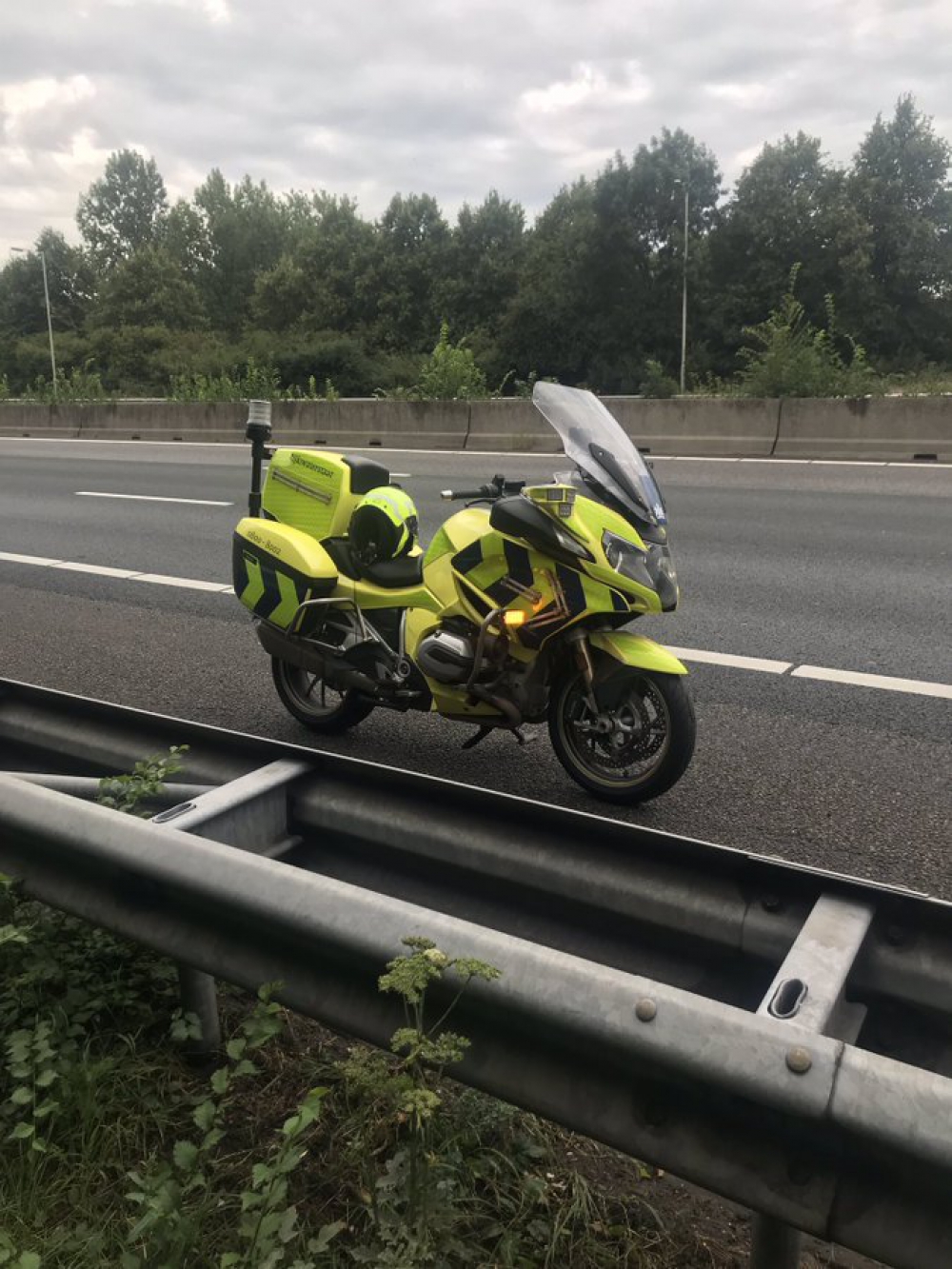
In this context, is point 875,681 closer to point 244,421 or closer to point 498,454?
point 498,454

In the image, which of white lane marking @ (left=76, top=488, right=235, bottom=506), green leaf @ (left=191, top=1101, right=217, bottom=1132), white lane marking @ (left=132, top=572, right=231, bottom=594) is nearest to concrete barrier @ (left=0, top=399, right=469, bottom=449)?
white lane marking @ (left=76, top=488, right=235, bottom=506)

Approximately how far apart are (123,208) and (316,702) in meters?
116

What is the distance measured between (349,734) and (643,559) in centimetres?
163

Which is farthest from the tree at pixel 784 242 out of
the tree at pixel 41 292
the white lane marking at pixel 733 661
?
the white lane marking at pixel 733 661

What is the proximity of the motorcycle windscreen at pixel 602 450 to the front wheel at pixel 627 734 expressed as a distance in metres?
0.60

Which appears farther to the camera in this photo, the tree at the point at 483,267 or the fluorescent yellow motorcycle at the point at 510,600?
the tree at the point at 483,267

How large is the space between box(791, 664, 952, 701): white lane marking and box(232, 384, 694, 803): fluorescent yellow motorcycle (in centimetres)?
170

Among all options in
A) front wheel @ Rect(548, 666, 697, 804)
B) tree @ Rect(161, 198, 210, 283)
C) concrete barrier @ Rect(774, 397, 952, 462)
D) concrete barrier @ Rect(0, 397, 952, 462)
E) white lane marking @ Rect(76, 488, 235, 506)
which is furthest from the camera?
tree @ Rect(161, 198, 210, 283)

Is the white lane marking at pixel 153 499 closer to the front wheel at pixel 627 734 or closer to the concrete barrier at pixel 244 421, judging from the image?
the concrete barrier at pixel 244 421

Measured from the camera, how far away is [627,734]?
3814mm

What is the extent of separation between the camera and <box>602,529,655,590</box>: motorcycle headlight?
145 inches

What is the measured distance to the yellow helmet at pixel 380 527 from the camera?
426 cm

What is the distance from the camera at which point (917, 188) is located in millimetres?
64688

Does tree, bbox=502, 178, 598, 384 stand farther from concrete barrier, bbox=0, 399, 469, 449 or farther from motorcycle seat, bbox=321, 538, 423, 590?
motorcycle seat, bbox=321, 538, 423, 590
